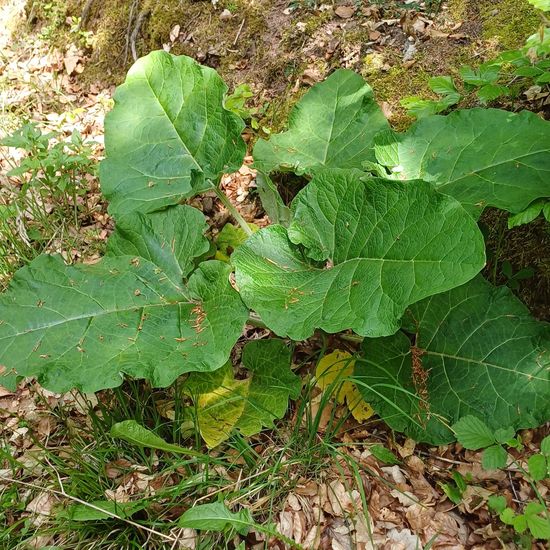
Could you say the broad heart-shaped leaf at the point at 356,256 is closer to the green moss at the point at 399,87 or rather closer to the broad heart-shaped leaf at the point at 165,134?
the broad heart-shaped leaf at the point at 165,134

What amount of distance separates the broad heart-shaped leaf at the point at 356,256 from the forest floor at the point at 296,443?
1.44ft

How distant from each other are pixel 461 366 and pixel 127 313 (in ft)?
4.42

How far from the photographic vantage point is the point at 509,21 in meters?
2.77

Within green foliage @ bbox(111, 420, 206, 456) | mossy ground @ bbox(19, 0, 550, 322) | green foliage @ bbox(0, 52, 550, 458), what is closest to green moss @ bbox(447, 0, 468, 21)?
mossy ground @ bbox(19, 0, 550, 322)

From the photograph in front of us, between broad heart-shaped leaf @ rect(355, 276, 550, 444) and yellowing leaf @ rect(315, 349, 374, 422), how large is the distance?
4.5 inches

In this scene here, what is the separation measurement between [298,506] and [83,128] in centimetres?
299

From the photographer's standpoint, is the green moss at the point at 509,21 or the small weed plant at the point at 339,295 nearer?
the small weed plant at the point at 339,295

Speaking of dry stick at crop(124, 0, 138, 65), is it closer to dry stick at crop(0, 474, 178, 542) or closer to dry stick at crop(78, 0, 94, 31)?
dry stick at crop(78, 0, 94, 31)

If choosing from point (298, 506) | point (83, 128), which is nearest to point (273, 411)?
point (298, 506)

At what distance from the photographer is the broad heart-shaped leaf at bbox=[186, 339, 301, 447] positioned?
2.27 metres

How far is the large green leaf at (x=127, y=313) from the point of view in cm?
200

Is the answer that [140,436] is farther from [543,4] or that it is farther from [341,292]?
[543,4]

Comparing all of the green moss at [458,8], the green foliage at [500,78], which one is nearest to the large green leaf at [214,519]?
the green foliage at [500,78]

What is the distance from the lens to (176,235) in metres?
2.47
